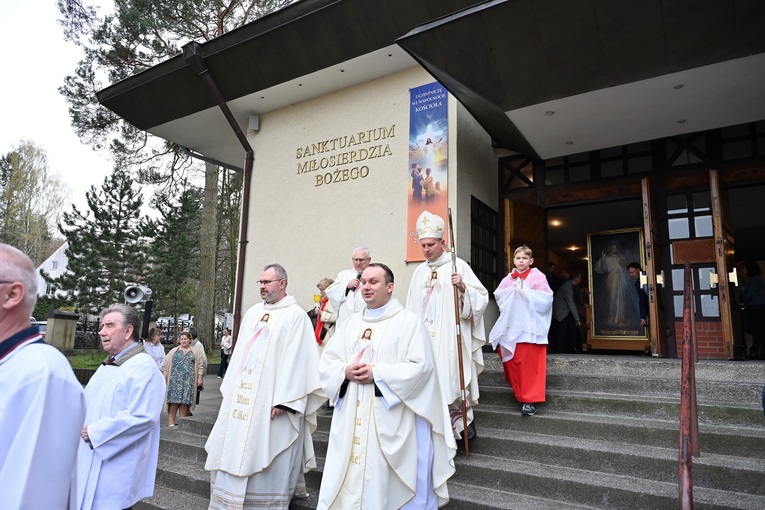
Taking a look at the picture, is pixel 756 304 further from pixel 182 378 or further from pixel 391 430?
pixel 182 378

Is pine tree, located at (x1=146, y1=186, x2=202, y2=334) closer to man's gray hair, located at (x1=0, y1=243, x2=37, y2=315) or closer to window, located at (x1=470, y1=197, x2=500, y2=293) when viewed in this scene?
window, located at (x1=470, y1=197, x2=500, y2=293)

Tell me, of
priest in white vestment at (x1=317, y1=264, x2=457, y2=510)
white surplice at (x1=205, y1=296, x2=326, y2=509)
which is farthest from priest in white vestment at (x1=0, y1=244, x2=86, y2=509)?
white surplice at (x1=205, y1=296, x2=326, y2=509)

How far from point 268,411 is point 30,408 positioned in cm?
288

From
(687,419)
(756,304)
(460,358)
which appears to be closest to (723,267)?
(756,304)

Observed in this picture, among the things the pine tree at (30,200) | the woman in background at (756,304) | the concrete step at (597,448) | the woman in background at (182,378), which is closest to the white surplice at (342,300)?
the concrete step at (597,448)

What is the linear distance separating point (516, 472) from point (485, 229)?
17.0 feet

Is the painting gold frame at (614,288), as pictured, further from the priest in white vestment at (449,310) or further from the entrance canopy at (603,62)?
the priest in white vestment at (449,310)

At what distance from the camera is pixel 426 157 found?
8.16 m

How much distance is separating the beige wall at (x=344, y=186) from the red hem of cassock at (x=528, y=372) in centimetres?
268

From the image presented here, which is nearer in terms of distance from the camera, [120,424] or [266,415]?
[120,424]

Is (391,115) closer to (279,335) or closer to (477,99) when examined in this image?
(477,99)

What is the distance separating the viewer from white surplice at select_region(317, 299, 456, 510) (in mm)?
3293

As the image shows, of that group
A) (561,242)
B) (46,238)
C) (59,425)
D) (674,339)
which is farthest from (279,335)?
(46,238)

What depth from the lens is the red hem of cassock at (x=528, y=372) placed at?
17.4 ft
